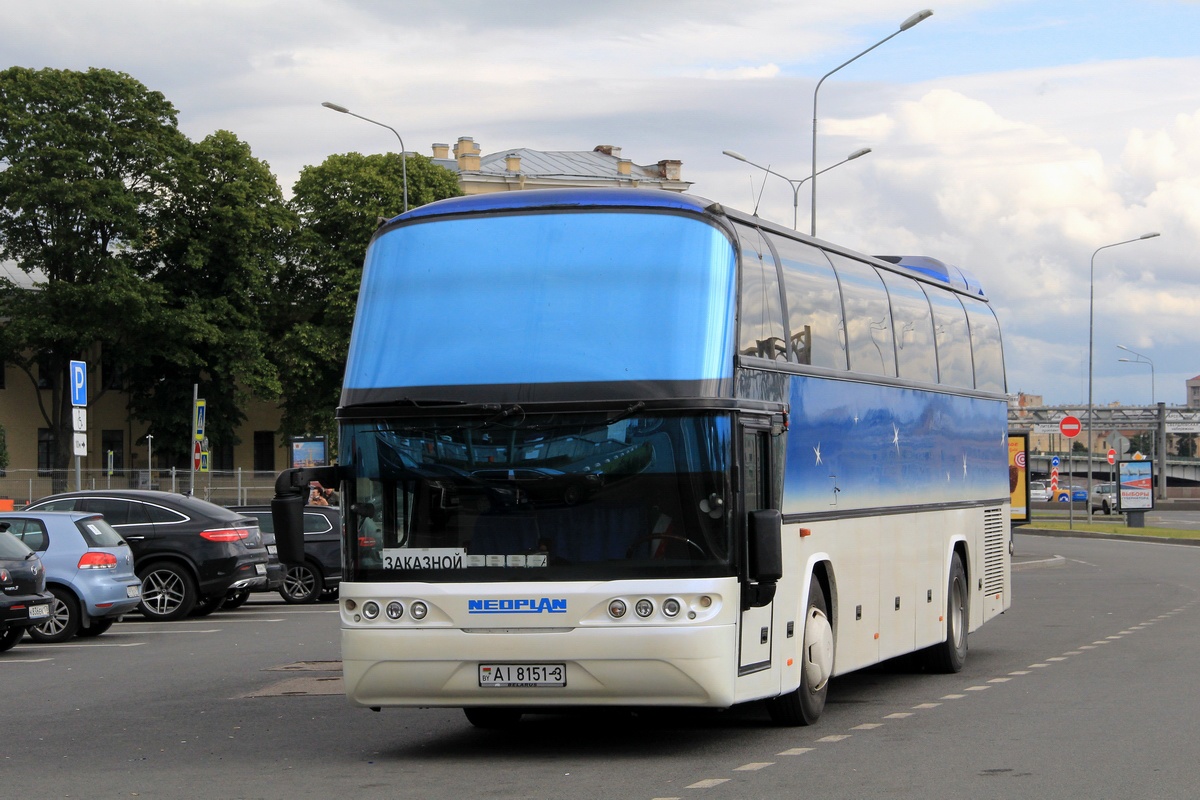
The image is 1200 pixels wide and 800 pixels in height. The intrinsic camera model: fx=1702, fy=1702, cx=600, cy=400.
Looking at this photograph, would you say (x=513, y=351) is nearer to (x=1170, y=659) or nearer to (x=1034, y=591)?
(x=1170, y=659)

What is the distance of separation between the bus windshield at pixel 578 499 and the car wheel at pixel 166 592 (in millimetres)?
14337

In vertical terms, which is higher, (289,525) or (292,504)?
(292,504)

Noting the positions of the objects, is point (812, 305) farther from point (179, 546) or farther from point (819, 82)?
point (819, 82)

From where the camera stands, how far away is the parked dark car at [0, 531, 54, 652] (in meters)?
18.6

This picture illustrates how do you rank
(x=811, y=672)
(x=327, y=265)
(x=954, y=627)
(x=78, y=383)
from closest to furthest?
(x=811, y=672) → (x=954, y=627) → (x=78, y=383) → (x=327, y=265)

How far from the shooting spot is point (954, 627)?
52.9ft

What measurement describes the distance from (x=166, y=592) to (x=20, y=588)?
16.8 feet

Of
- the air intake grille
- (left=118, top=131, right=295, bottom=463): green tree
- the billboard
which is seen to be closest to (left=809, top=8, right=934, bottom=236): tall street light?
the billboard

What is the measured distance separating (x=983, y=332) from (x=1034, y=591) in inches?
455

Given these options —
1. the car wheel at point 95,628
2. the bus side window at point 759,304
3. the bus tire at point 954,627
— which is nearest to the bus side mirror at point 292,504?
the bus side window at point 759,304

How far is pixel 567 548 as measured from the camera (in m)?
10.0

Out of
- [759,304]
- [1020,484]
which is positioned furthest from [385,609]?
[1020,484]

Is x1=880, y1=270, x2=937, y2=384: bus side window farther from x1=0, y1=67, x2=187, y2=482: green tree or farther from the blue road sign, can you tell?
x1=0, y1=67, x2=187, y2=482: green tree

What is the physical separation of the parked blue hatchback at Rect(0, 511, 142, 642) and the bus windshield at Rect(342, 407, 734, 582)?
38.4 feet
